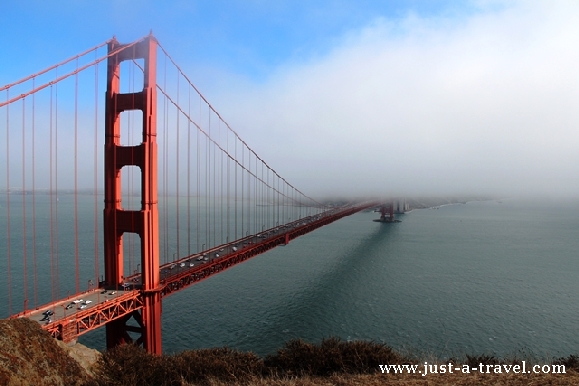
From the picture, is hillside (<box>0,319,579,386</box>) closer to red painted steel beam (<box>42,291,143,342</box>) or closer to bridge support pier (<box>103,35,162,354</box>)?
red painted steel beam (<box>42,291,143,342</box>)

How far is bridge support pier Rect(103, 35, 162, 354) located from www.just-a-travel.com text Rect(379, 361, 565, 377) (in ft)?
25.1

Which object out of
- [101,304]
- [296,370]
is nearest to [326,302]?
[101,304]

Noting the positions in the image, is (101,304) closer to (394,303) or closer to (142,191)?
(142,191)

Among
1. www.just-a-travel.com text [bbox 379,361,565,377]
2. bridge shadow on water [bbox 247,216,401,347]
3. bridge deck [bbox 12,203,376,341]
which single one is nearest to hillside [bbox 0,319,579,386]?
www.just-a-travel.com text [bbox 379,361,565,377]

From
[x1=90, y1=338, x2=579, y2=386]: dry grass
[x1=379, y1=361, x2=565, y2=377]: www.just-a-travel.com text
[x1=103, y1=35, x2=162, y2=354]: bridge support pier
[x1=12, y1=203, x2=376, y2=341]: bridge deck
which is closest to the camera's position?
[x1=90, y1=338, x2=579, y2=386]: dry grass

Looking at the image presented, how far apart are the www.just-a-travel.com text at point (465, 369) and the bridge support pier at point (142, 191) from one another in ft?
25.1

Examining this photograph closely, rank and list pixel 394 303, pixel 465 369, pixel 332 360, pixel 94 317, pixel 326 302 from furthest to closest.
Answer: pixel 326 302 < pixel 394 303 < pixel 94 317 < pixel 332 360 < pixel 465 369

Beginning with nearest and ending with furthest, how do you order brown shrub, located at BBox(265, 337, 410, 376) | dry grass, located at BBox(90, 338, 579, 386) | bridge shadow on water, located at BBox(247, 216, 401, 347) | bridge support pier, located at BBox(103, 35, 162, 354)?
dry grass, located at BBox(90, 338, 579, 386)
brown shrub, located at BBox(265, 337, 410, 376)
bridge support pier, located at BBox(103, 35, 162, 354)
bridge shadow on water, located at BBox(247, 216, 401, 347)

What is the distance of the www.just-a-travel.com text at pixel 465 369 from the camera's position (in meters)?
5.98

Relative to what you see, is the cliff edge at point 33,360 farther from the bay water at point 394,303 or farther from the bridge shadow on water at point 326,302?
the bridge shadow on water at point 326,302

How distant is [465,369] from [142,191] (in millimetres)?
9121

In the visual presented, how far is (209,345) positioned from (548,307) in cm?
1696

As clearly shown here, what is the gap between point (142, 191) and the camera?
11.1 m

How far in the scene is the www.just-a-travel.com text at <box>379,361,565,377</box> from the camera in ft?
19.6
